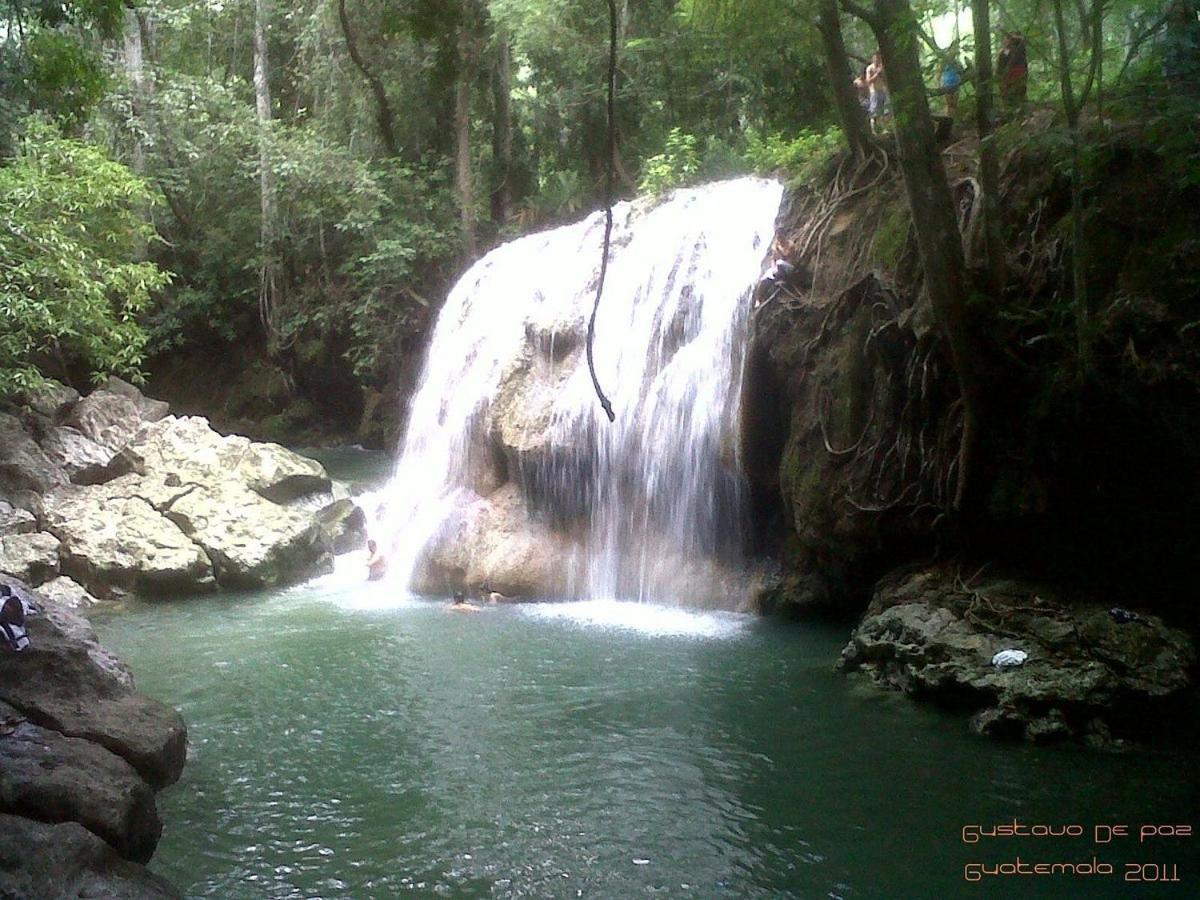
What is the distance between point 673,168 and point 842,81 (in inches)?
285

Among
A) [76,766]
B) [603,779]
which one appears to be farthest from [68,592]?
[603,779]

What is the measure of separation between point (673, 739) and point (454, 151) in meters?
16.9

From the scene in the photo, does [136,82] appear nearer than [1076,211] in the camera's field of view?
No

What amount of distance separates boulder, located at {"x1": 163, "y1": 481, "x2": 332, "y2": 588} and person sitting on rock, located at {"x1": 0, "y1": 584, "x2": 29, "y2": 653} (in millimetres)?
5838

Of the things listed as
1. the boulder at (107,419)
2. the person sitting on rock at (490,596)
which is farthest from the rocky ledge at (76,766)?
the boulder at (107,419)

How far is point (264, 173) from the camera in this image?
20.0m

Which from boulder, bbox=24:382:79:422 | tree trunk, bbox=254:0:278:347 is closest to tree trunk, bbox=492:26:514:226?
tree trunk, bbox=254:0:278:347

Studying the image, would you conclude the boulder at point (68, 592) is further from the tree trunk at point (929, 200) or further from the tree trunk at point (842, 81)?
the tree trunk at point (842, 81)

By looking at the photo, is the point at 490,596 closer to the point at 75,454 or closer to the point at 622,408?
the point at 622,408

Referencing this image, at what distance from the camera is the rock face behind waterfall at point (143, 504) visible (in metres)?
11.0

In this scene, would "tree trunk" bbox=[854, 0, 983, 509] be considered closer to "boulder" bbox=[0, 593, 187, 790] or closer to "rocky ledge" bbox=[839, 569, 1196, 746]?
"rocky ledge" bbox=[839, 569, 1196, 746]

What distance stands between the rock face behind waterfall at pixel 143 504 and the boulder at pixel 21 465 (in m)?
0.01

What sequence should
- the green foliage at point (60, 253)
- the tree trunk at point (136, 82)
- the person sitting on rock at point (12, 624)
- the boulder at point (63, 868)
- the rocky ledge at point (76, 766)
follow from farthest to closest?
the tree trunk at point (136, 82), the green foliage at point (60, 253), the person sitting on rock at point (12, 624), the rocky ledge at point (76, 766), the boulder at point (63, 868)

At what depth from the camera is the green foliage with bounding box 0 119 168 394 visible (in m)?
11.9
